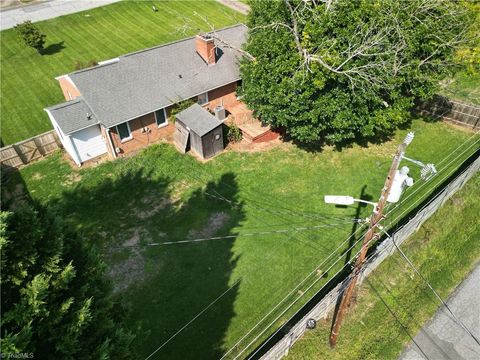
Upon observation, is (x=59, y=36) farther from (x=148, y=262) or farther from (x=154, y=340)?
(x=154, y=340)

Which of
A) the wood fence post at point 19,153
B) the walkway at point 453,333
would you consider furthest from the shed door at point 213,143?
the walkway at point 453,333

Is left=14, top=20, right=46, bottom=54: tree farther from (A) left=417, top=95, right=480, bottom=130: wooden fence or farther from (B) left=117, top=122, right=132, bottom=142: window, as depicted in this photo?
(A) left=417, top=95, right=480, bottom=130: wooden fence

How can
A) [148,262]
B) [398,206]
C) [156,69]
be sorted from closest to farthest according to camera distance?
1. [148,262]
2. [398,206]
3. [156,69]

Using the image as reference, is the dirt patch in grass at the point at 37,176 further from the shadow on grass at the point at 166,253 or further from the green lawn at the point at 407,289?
the green lawn at the point at 407,289

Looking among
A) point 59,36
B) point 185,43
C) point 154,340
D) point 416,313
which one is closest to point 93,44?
point 59,36

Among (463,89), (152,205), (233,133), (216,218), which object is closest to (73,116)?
(152,205)

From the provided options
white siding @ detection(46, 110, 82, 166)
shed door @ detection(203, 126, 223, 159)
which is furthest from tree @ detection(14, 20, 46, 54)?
shed door @ detection(203, 126, 223, 159)
